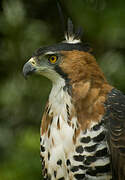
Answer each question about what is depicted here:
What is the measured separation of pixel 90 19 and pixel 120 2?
460 millimetres

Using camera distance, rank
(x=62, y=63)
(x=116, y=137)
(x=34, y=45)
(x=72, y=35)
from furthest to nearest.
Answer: (x=34, y=45) < (x=72, y=35) < (x=62, y=63) < (x=116, y=137)

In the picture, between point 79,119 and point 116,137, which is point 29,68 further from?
point 116,137

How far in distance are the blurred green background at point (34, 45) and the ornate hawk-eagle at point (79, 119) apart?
199 centimetres

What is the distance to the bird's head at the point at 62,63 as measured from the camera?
12.1ft

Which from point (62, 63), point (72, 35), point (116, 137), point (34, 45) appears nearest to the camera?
point (116, 137)

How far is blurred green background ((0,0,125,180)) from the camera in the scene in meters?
6.04

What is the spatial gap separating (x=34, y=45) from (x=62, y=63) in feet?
9.49

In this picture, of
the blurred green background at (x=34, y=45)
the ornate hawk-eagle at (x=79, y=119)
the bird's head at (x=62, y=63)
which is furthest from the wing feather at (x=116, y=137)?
the blurred green background at (x=34, y=45)

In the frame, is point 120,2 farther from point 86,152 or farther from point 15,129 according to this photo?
point 86,152

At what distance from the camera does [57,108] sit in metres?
3.68

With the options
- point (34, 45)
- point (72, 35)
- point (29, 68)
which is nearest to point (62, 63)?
point (29, 68)

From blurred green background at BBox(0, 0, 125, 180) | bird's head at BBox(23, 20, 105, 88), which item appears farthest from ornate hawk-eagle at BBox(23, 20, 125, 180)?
blurred green background at BBox(0, 0, 125, 180)

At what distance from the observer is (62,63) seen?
12.1 feet

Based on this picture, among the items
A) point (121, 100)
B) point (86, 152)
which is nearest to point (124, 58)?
point (121, 100)
